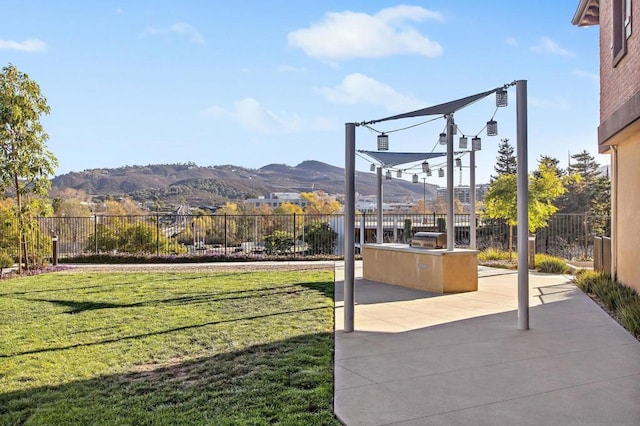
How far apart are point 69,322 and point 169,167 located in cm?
5332

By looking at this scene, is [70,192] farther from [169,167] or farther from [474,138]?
[474,138]

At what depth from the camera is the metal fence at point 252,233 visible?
19.3 meters

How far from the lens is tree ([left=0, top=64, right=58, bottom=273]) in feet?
44.2

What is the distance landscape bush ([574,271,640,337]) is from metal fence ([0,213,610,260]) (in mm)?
7812

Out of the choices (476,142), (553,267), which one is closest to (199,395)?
(476,142)

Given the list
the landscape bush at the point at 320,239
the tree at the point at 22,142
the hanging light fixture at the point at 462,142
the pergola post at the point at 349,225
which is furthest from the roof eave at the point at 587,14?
the tree at the point at 22,142

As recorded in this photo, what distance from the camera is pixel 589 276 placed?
1064 centimetres

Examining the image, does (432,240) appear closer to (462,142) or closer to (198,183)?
(462,142)

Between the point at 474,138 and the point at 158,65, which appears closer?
the point at 474,138

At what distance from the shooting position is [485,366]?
4.95m

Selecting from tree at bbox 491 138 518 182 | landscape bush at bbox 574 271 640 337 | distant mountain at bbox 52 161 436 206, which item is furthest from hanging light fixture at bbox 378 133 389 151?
tree at bbox 491 138 518 182

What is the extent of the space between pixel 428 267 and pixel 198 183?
44629mm

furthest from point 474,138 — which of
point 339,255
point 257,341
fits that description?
point 339,255

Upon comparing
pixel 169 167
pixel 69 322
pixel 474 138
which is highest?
pixel 169 167
